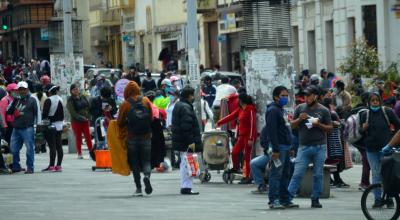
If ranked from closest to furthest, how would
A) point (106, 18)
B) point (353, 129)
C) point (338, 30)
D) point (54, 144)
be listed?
point (353, 129)
point (54, 144)
point (338, 30)
point (106, 18)

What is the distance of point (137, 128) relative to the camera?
2170 cm

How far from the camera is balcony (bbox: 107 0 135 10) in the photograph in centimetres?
8300

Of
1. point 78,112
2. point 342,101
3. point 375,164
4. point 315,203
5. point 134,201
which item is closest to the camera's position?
point 315,203

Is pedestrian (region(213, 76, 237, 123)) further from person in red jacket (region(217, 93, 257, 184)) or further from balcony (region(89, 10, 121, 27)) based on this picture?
balcony (region(89, 10, 121, 27))

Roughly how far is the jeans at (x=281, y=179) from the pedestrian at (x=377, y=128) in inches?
46.9

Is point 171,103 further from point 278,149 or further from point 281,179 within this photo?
point 278,149

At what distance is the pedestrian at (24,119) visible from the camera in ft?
88.9

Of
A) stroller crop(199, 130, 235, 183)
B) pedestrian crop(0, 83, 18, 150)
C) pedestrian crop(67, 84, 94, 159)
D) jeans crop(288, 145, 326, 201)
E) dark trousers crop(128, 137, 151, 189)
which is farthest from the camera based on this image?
pedestrian crop(67, 84, 94, 159)

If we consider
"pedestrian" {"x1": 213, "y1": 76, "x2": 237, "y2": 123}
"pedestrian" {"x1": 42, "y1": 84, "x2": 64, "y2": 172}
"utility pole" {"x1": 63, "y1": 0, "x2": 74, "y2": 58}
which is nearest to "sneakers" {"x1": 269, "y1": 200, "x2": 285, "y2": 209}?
"pedestrian" {"x1": 42, "y1": 84, "x2": 64, "y2": 172}

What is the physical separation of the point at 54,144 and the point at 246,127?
5.47 meters

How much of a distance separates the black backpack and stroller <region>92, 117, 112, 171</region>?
597 centimetres

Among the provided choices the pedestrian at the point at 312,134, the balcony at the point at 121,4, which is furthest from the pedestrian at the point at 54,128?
the balcony at the point at 121,4

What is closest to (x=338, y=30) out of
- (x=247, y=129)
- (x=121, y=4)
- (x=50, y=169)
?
(x=50, y=169)

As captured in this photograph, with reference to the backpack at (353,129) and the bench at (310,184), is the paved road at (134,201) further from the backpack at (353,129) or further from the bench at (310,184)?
the backpack at (353,129)
